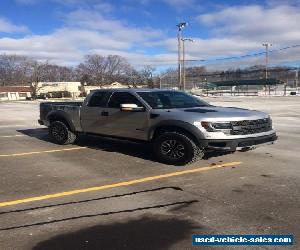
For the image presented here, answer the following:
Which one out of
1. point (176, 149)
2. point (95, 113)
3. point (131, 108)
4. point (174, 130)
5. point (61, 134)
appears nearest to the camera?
point (176, 149)

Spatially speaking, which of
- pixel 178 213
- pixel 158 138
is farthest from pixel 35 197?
pixel 158 138

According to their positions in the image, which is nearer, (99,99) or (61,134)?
(99,99)

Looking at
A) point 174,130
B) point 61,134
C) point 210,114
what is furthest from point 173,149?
point 61,134

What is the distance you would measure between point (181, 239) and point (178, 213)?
0.84m

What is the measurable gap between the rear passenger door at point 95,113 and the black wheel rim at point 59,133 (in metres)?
0.76

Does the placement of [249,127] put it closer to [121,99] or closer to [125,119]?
[125,119]

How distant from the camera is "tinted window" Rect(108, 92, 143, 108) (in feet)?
29.7

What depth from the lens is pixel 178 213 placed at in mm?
5270

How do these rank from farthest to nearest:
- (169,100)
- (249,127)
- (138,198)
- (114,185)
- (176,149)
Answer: (169,100) → (176,149) → (249,127) → (114,185) → (138,198)

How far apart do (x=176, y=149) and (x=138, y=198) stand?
7.72 ft

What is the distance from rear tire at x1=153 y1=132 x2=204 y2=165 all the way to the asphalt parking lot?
191mm

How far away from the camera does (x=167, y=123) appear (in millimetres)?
8203

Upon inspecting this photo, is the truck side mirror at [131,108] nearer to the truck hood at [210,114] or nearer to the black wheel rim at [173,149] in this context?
the truck hood at [210,114]

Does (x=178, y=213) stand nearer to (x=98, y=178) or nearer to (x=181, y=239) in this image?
(x=181, y=239)
